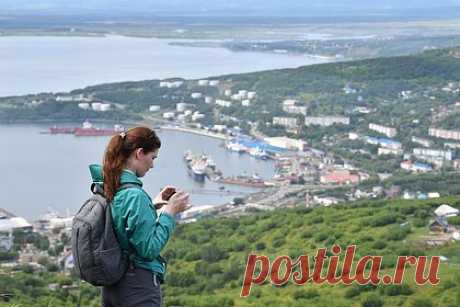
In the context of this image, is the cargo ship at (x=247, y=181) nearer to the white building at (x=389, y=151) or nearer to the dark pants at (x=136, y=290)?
the white building at (x=389, y=151)

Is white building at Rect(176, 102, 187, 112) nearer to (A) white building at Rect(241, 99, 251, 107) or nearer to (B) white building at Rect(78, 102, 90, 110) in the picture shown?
(A) white building at Rect(241, 99, 251, 107)

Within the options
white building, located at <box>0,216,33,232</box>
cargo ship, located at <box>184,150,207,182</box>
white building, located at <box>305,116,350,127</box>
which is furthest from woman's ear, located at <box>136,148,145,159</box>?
white building, located at <box>305,116,350,127</box>

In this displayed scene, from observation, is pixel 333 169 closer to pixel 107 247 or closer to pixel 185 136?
pixel 185 136

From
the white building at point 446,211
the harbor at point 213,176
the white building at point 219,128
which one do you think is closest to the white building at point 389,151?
the harbor at point 213,176

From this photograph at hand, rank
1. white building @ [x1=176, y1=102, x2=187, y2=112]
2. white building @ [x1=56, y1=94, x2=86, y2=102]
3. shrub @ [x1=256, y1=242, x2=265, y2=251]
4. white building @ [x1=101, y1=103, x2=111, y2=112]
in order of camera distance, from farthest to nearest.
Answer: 1. white building @ [x1=56, y1=94, x2=86, y2=102]
2. white building @ [x1=176, y1=102, x2=187, y2=112]
3. white building @ [x1=101, y1=103, x2=111, y2=112]
4. shrub @ [x1=256, y1=242, x2=265, y2=251]

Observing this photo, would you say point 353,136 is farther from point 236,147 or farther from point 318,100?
point 318,100

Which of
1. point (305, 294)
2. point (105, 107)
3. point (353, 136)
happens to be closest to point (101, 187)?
point (305, 294)
